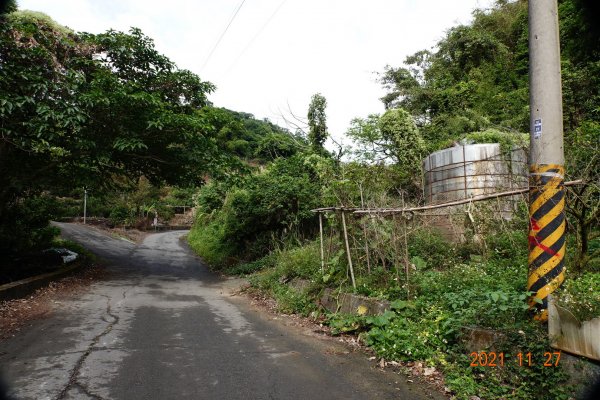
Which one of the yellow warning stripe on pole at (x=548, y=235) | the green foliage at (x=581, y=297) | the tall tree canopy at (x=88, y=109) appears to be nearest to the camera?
the green foliage at (x=581, y=297)

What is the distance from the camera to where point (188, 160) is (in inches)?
482

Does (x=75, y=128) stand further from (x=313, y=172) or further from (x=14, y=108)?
(x=313, y=172)

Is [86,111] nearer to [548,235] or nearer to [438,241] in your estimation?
[438,241]

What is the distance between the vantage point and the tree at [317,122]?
1870 centimetres

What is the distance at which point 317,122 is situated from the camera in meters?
18.8

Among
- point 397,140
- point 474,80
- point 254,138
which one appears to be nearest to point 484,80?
point 474,80

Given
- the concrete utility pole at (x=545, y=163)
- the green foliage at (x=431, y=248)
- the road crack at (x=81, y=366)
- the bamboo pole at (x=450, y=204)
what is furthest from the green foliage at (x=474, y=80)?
the road crack at (x=81, y=366)

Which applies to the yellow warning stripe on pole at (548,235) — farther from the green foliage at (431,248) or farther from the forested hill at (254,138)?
the forested hill at (254,138)

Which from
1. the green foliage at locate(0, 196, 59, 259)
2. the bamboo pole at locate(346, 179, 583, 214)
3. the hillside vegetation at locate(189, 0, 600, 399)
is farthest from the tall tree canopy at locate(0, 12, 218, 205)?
the bamboo pole at locate(346, 179, 583, 214)

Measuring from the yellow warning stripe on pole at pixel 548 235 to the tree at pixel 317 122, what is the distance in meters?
14.6

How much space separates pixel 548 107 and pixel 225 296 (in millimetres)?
9025

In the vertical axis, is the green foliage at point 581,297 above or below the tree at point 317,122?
below

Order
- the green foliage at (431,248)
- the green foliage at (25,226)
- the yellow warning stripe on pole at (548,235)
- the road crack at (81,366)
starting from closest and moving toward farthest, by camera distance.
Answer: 1. the road crack at (81,366)
2. the yellow warning stripe on pole at (548,235)
3. the green foliage at (431,248)
4. the green foliage at (25,226)

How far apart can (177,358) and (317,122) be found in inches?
602
